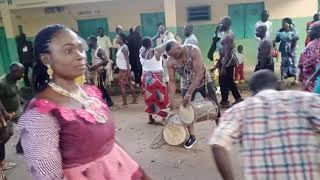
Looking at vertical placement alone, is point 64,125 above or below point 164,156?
above

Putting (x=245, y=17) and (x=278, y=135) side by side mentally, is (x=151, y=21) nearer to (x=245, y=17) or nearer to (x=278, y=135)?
(x=245, y=17)

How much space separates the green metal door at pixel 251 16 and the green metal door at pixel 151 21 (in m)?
2.53

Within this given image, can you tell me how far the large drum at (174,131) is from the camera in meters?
5.36

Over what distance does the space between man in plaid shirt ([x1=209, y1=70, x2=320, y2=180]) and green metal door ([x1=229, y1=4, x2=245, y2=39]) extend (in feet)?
31.9

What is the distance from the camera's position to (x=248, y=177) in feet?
6.20

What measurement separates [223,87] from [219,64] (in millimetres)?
477

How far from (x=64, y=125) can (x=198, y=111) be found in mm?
3430

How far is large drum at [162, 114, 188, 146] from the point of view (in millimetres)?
5364

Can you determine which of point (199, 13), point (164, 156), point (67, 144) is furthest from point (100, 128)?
point (199, 13)

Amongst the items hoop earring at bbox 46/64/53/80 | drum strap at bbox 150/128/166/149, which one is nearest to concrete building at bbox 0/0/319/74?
drum strap at bbox 150/128/166/149

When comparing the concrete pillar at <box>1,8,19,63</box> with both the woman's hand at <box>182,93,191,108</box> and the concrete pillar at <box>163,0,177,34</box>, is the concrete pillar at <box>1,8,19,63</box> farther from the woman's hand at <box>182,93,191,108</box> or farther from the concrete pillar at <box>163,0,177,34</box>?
the woman's hand at <box>182,93,191,108</box>

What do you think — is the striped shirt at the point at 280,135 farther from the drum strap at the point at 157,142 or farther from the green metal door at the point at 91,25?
the green metal door at the point at 91,25

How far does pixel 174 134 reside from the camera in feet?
18.0

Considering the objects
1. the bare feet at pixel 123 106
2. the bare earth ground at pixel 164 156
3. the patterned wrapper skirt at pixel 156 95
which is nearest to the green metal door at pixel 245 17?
the bare feet at pixel 123 106
